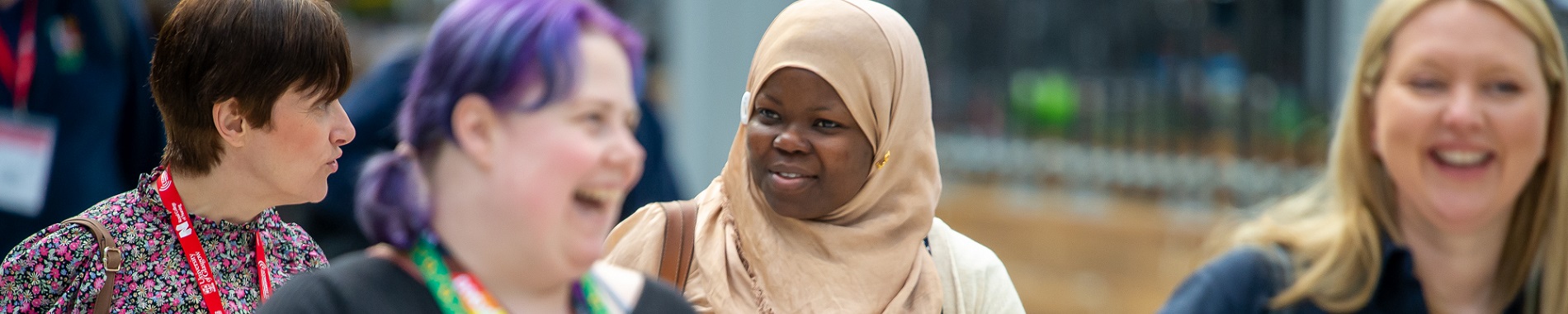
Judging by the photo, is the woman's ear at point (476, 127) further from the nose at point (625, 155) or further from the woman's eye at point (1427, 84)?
the woman's eye at point (1427, 84)

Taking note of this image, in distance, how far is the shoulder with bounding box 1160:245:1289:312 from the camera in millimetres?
2951

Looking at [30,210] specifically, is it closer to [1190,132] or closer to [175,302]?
[175,302]

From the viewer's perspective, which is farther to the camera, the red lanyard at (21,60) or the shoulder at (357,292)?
the red lanyard at (21,60)

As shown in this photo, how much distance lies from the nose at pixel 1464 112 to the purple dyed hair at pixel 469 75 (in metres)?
1.79

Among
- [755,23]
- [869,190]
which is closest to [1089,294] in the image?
[755,23]

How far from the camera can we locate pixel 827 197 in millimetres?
2664

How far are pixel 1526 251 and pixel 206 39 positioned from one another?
238cm

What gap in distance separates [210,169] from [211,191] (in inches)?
1.2

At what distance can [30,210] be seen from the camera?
10.3ft

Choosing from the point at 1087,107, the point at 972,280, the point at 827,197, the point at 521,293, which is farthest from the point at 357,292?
the point at 1087,107

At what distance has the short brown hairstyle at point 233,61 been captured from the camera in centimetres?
203

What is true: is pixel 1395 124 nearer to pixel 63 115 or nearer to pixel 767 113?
pixel 767 113

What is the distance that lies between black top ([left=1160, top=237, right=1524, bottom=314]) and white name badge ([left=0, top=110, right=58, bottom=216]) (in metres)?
2.17

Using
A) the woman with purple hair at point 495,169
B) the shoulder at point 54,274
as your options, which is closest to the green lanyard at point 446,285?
the woman with purple hair at point 495,169
